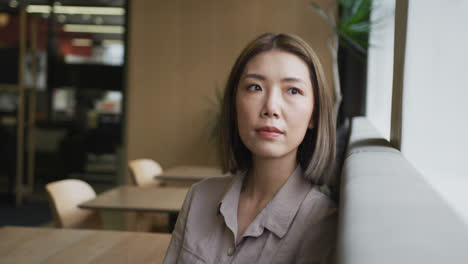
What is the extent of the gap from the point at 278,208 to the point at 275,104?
0.25 metres

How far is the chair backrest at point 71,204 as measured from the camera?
2.52 meters

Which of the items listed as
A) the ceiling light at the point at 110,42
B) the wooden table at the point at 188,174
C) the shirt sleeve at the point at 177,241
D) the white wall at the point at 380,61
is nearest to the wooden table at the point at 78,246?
the shirt sleeve at the point at 177,241

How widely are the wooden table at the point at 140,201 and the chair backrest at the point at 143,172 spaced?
0.55 m

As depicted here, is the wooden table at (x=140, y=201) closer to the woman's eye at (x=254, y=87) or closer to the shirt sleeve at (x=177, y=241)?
the shirt sleeve at (x=177, y=241)

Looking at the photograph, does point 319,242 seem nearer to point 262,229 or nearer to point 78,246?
point 262,229

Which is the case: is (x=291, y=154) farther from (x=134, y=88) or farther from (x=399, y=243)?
(x=134, y=88)

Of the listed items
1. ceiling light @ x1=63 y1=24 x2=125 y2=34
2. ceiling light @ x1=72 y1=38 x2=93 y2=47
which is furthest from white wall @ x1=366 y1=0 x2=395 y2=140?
ceiling light @ x1=72 y1=38 x2=93 y2=47

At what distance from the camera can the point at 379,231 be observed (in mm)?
475

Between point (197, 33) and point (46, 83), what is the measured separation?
2.38 metres

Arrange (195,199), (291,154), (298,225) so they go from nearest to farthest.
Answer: (298,225) → (291,154) → (195,199)

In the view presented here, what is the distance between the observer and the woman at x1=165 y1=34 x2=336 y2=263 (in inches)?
42.5

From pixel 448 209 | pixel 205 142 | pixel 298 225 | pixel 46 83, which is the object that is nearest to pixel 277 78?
pixel 298 225

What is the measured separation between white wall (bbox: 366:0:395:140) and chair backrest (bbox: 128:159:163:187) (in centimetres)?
186

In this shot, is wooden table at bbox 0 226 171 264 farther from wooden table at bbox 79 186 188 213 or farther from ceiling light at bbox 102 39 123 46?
ceiling light at bbox 102 39 123 46
